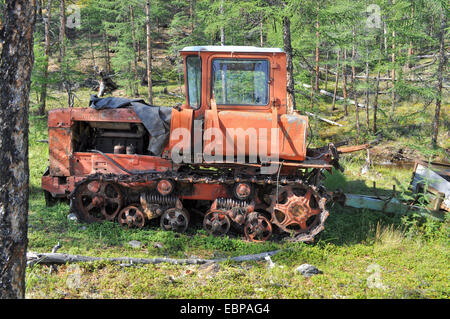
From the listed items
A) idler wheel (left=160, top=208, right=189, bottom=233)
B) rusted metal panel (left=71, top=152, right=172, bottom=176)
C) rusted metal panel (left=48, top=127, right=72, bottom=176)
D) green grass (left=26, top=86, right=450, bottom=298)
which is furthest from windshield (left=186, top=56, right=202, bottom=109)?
rusted metal panel (left=48, top=127, right=72, bottom=176)

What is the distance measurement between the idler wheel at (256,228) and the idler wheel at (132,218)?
2.07 meters

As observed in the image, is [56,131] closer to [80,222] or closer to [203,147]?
[80,222]

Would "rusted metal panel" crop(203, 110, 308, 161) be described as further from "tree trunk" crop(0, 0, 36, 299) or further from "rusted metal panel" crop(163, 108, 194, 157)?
"tree trunk" crop(0, 0, 36, 299)

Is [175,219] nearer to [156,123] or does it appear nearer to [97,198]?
[97,198]

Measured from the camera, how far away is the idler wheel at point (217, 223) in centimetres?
690

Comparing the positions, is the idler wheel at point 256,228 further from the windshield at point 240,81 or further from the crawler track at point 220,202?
the windshield at point 240,81

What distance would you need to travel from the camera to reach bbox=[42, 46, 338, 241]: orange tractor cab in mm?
6602

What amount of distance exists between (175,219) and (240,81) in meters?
2.94

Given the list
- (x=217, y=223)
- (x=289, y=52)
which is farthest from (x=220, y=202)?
(x=289, y=52)

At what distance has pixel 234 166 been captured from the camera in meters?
6.84

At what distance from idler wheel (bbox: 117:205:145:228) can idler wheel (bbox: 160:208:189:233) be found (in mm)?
419

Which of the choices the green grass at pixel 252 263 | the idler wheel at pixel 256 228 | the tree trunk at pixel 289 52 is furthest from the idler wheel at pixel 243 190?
the tree trunk at pixel 289 52
